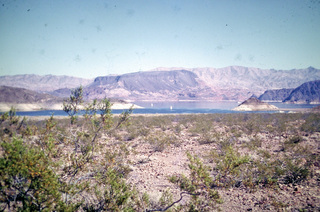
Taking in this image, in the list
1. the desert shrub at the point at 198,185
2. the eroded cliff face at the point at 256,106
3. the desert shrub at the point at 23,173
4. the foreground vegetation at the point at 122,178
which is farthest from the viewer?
the eroded cliff face at the point at 256,106

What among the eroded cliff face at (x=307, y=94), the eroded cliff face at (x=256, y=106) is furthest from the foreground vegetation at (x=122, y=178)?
the eroded cliff face at (x=307, y=94)

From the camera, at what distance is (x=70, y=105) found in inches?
221

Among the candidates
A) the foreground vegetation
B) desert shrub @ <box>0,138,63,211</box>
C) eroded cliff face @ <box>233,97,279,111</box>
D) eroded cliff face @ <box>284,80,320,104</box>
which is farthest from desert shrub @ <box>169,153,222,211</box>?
eroded cliff face @ <box>284,80,320,104</box>

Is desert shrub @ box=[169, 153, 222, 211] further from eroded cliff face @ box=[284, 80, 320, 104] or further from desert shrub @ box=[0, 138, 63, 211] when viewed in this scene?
eroded cliff face @ box=[284, 80, 320, 104]

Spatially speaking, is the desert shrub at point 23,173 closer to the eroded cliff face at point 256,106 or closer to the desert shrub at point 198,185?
the desert shrub at point 198,185

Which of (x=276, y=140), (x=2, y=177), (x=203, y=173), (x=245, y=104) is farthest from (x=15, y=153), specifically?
(x=245, y=104)

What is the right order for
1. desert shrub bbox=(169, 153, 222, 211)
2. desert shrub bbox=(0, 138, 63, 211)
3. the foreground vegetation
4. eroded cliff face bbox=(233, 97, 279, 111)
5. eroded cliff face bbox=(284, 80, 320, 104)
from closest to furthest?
desert shrub bbox=(0, 138, 63, 211) < the foreground vegetation < desert shrub bbox=(169, 153, 222, 211) < eroded cliff face bbox=(233, 97, 279, 111) < eroded cliff face bbox=(284, 80, 320, 104)

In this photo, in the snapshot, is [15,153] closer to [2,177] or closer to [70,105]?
[2,177]

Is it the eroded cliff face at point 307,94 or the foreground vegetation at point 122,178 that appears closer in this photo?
the foreground vegetation at point 122,178

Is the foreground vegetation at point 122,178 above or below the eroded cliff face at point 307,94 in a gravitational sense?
below

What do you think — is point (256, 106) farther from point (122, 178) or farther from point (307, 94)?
point (307, 94)

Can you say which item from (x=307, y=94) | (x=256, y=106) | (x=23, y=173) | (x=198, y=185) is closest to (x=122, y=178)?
(x=198, y=185)

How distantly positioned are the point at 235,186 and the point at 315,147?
8491 millimetres

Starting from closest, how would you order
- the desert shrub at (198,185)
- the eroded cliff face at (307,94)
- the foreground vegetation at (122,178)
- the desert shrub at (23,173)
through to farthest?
the desert shrub at (23,173) → the foreground vegetation at (122,178) → the desert shrub at (198,185) → the eroded cliff face at (307,94)
